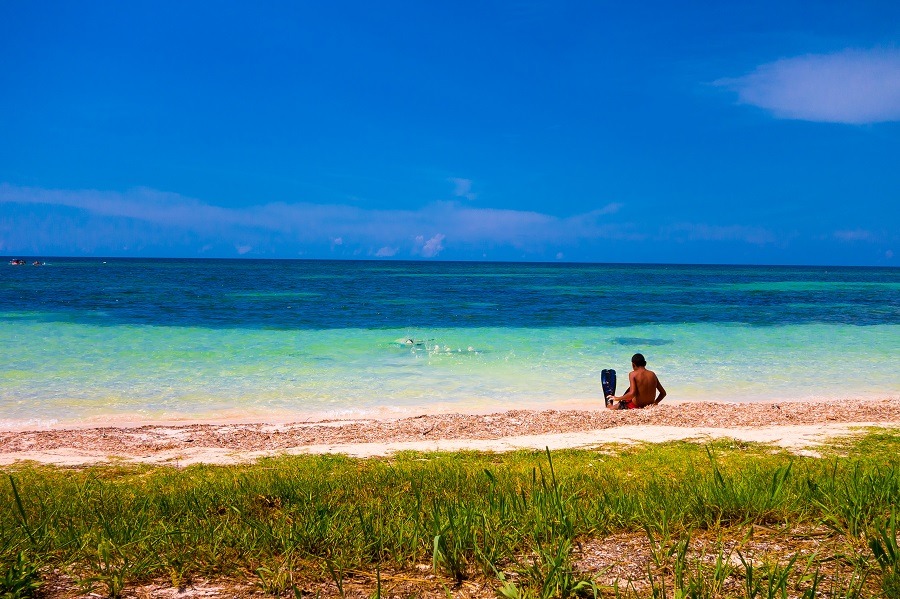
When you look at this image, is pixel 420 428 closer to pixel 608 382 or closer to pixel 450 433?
pixel 450 433

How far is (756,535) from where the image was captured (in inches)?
116

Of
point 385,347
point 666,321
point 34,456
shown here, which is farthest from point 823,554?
point 666,321

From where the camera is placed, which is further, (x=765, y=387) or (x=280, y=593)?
(x=765, y=387)

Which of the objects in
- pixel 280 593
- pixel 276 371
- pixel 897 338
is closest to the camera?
pixel 280 593

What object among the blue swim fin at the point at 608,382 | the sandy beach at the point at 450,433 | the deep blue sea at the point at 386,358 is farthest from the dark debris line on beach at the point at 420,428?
the deep blue sea at the point at 386,358

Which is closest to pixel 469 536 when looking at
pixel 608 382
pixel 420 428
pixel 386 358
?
pixel 420 428

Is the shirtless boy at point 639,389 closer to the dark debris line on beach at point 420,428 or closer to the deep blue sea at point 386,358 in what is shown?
the dark debris line on beach at point 420,428

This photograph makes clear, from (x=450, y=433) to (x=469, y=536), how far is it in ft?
23.0

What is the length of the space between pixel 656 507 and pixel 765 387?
44.7 feet

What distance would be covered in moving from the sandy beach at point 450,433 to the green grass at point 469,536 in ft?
12.6

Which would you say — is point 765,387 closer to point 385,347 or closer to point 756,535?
point 385,347

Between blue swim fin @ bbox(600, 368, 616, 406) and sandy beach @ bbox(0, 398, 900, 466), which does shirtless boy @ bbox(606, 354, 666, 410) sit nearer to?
sandy beach @ bbox(0, 398, 900, 466)

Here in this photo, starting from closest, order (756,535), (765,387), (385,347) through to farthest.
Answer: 1. (756,535)
2. (765,387)
3. (385,347)

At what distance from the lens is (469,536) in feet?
8.89
